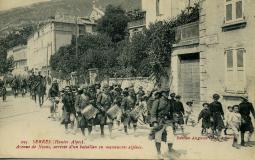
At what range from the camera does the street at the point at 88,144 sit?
9.91m

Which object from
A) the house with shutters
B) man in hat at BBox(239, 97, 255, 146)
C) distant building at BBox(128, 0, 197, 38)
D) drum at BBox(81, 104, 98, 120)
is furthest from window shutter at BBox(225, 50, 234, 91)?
distant building at BBox(128, 0, 197, 38)

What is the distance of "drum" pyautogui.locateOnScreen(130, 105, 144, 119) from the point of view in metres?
10.7

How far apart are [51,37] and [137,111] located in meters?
6.77

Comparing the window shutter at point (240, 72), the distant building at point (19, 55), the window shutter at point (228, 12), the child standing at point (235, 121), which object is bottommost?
the child standing at point (235, 121)

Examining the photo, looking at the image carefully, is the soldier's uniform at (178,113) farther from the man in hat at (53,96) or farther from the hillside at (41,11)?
the hillside at (41,11)

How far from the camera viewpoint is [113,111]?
1071 cm

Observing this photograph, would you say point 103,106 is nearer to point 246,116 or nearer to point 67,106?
point 67,106

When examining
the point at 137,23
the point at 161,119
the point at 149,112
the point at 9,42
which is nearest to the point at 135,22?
the point at 137,23

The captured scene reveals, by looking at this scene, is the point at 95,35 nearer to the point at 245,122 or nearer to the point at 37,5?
the point at 37,5

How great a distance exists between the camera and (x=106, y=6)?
14.2 meters

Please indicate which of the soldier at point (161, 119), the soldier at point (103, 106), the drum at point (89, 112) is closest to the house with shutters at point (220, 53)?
the soldier at point (161, 119)

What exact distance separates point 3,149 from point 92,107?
3.01 meters

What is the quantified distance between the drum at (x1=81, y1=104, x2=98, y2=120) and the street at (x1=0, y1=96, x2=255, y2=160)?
2.29 ft

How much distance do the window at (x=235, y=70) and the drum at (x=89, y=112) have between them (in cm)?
397
